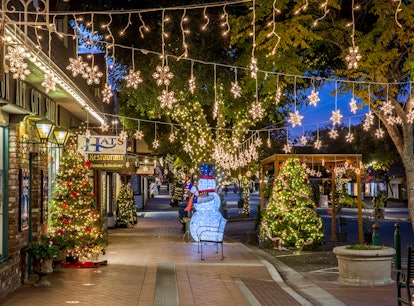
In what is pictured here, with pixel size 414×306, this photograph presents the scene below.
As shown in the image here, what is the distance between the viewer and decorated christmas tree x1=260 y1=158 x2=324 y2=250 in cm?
1953

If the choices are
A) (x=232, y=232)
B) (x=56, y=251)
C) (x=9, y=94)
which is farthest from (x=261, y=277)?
(x=232, y=232)

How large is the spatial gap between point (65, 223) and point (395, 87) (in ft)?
29.2

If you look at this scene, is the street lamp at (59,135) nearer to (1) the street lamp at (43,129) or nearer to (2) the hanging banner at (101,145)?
(1) the street lamp at (43,129)

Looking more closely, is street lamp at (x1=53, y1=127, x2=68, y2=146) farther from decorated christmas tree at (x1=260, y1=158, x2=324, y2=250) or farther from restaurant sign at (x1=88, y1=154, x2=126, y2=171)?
decorated christmas tree at (x1=260, y1=158, x2=324, y2=250)

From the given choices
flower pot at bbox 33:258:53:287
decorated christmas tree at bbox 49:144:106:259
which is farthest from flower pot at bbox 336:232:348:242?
flower pot at bbox 33:258:53:287

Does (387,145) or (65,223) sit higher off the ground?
(387,145)

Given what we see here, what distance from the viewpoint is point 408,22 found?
1554 centimetres

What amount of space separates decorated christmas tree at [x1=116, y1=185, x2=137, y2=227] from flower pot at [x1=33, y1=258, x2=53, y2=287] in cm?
1767

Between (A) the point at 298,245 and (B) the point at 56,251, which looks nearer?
(B) the point at 56,251

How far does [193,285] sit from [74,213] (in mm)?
3730

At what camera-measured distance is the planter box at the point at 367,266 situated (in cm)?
1272

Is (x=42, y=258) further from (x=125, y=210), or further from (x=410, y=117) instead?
(x=125, y=210)

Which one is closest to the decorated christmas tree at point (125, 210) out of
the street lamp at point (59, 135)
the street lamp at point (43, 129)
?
the street lamp at point (59, 135)

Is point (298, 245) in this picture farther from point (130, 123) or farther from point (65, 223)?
point (130, 123)
